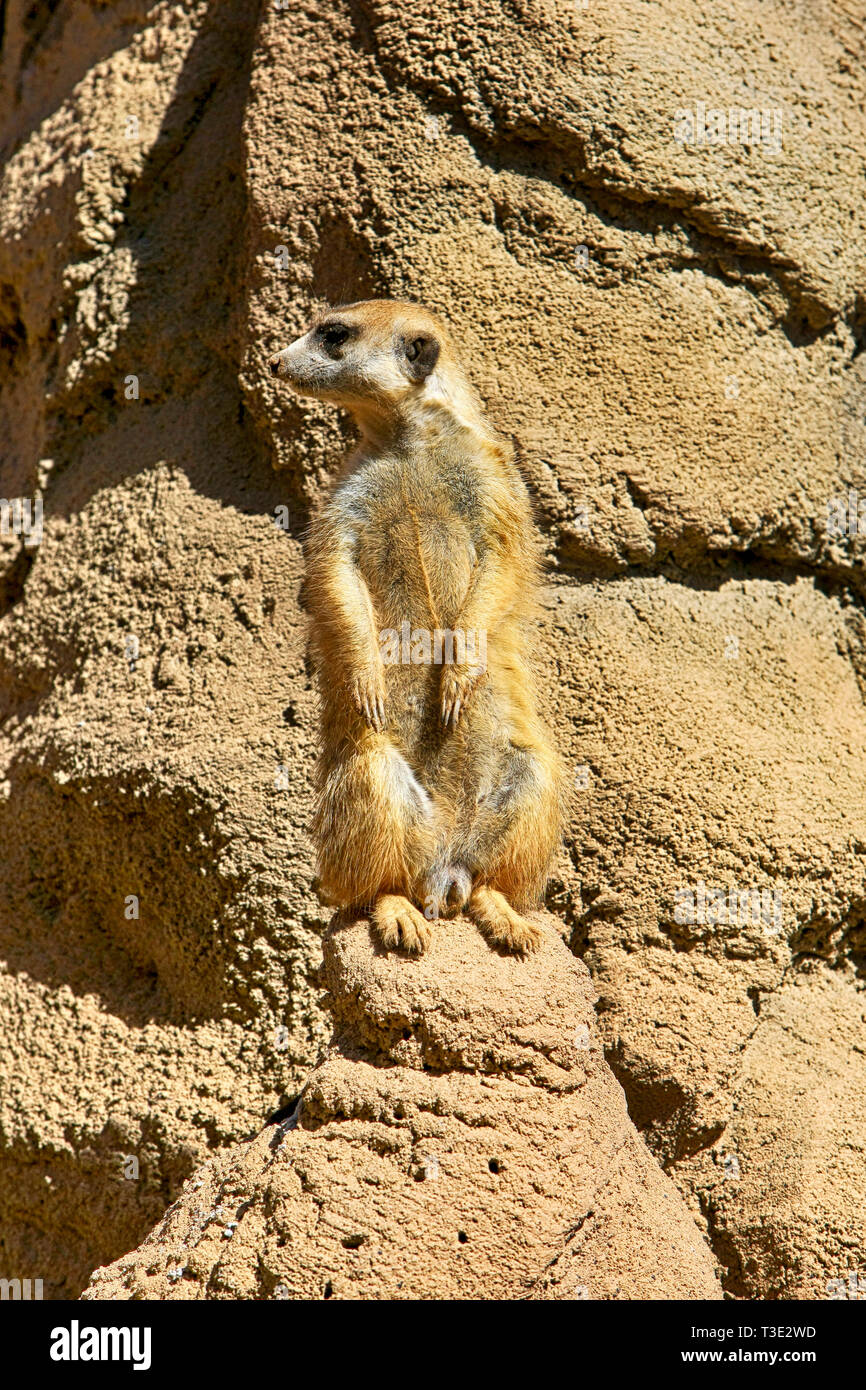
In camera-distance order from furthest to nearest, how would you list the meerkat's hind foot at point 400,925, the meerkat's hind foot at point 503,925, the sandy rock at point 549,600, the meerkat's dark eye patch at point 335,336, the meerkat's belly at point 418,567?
the sandy rock at point 549,600, the meerkat's dark eye patch at point 335,336, the meerkat's belly at point 418,567, the meerkat's hind foot at point 503,925, the meerkat's hind foot at point 400,925

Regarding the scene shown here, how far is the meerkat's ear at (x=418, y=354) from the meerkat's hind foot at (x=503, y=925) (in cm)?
140

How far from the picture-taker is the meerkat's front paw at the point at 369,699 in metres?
3.57

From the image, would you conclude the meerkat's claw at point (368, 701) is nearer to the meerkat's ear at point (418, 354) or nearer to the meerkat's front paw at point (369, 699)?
the meerkat's front paw at point (369, 699)

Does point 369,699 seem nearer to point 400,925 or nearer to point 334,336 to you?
point 400,925

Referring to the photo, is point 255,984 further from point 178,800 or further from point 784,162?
point 784,162

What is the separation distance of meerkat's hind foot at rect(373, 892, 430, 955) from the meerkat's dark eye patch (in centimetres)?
149

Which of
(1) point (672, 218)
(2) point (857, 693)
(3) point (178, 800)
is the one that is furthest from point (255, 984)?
(1) point (672, 218)

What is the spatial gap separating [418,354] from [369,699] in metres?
0.96

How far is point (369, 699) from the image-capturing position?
11.7 feet

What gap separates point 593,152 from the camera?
455 centimetres

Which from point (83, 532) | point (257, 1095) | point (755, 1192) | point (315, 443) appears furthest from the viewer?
point (83, 532)

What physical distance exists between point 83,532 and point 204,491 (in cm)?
50

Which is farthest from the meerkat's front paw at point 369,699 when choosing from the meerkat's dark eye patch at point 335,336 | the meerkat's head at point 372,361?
the meerkat's dark eye patch at point 335,336

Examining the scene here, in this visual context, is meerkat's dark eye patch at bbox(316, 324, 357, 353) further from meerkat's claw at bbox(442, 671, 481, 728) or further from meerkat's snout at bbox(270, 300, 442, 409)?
meerkat's claw at bbox(442, 671, 481, 728)
